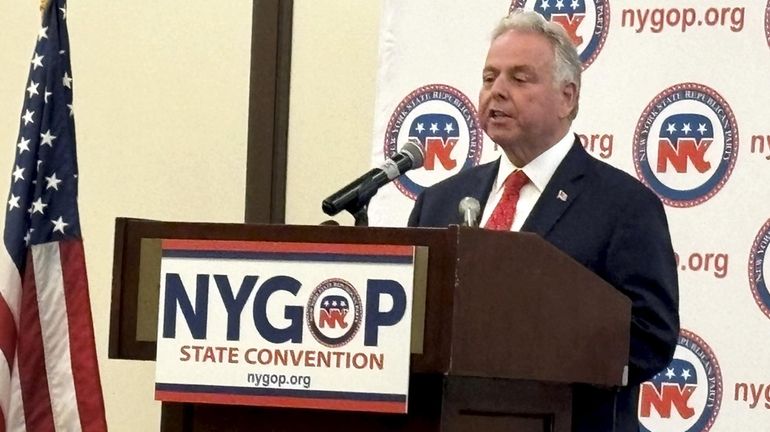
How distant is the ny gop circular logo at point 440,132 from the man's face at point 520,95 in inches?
53.8

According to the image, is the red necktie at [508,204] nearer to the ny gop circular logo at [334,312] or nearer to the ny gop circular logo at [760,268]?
the ny gop circular logo at [334,312]

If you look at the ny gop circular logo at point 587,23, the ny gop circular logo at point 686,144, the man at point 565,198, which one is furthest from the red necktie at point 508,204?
the ny gop circular logo at point 587,23

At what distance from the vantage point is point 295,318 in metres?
2.17

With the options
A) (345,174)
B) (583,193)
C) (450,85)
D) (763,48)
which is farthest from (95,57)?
(583,193)

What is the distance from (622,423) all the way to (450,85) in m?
1.88

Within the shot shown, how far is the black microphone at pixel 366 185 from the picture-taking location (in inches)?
92.3

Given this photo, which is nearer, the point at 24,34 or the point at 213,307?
the point at 213,307

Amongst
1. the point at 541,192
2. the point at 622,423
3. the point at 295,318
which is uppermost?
the point at 541,192

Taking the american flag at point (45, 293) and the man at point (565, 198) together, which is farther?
the american flag at point (45, 293)

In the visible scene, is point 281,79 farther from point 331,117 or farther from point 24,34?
point 24,34

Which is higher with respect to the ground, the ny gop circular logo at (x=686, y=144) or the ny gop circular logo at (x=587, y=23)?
the ny gop circular logo at (x=587, y=23)

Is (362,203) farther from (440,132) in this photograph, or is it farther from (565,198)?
(440,132)

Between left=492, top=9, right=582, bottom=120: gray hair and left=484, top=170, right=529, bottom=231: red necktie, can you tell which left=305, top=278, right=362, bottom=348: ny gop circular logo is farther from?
left=492, top=9, right=582, bottom=120: gray hair

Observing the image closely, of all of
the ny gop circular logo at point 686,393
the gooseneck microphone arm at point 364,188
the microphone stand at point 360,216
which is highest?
the gooseneck microphone arm at point 364,188
